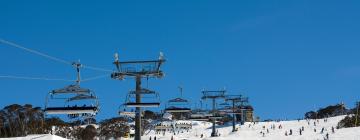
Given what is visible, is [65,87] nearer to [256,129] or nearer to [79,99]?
[79,99]

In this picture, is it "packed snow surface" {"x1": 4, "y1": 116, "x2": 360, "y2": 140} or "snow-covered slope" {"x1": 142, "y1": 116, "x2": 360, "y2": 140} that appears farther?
"snow-covered slope" {"x1": 142, "y1": 116, "x2": 360, "y2": 140}

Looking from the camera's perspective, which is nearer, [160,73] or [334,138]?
[160,73]

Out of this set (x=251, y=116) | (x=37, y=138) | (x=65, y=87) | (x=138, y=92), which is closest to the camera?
(x=65, y=87)

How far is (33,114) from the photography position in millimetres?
100188

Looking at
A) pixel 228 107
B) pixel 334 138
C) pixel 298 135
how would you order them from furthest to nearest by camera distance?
1. pixel 228 107
2. pixel 298 135
3. pixel 334 138

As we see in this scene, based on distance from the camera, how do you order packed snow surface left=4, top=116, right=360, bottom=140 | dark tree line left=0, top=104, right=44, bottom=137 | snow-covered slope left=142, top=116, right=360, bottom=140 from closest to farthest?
packed snow surface left=4, top=116, right=360, bottom=140 → snow-covered slope left=142, top=116, right=360, bottom=140 → dark tree line left=0, top=104, right=44, bottom=137

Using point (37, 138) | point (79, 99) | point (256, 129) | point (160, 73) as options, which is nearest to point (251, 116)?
point (256, 129)

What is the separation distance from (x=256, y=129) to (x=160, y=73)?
55.4m

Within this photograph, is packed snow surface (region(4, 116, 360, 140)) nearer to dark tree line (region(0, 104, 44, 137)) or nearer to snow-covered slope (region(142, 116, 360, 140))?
snow-covered slope (region(142, 116, 360, 140))

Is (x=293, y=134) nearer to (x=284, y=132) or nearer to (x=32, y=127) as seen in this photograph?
(x=284, y=132)

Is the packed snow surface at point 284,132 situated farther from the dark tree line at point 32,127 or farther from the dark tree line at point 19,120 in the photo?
the dark tree line at point 19,120

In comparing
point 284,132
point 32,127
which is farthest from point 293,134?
point 32,127

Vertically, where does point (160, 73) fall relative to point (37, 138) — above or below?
above

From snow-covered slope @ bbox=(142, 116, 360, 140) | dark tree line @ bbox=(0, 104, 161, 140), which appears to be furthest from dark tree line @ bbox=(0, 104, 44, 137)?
snow-covered slope @ bbox=(142, 116, 360, 140)
